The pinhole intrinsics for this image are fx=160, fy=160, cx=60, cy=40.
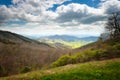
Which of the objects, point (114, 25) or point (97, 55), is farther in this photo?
point (114, 25)

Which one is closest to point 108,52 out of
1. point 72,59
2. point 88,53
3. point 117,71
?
point 88,53

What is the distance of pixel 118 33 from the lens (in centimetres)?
7144

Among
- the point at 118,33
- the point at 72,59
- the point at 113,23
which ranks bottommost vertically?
the point at 72,59

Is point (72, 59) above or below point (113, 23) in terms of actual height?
below

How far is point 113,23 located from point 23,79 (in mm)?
62967

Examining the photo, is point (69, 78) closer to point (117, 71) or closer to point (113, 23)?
point (117, 71)

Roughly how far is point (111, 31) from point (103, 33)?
15.5 ft

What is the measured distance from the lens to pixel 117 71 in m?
16.9

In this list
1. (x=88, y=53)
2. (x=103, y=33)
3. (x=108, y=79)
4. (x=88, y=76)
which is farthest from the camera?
(x=103, y=33)

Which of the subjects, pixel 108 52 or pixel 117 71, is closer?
pixel 117 71

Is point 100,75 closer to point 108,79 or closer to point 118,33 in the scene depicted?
point 108,79

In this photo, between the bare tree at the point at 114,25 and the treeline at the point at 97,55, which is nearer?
the treeline at the point at 97,55

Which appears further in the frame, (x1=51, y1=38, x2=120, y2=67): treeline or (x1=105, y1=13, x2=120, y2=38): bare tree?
(x1=105, y1=13, x2=120, y2=38): bare tree

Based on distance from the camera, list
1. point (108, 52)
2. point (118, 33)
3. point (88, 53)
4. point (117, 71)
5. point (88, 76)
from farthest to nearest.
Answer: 1. point (118, 33)
2. point (88, 53)
3. point (108, 52)
4. point (117, 71)
5. point (88, 76)
